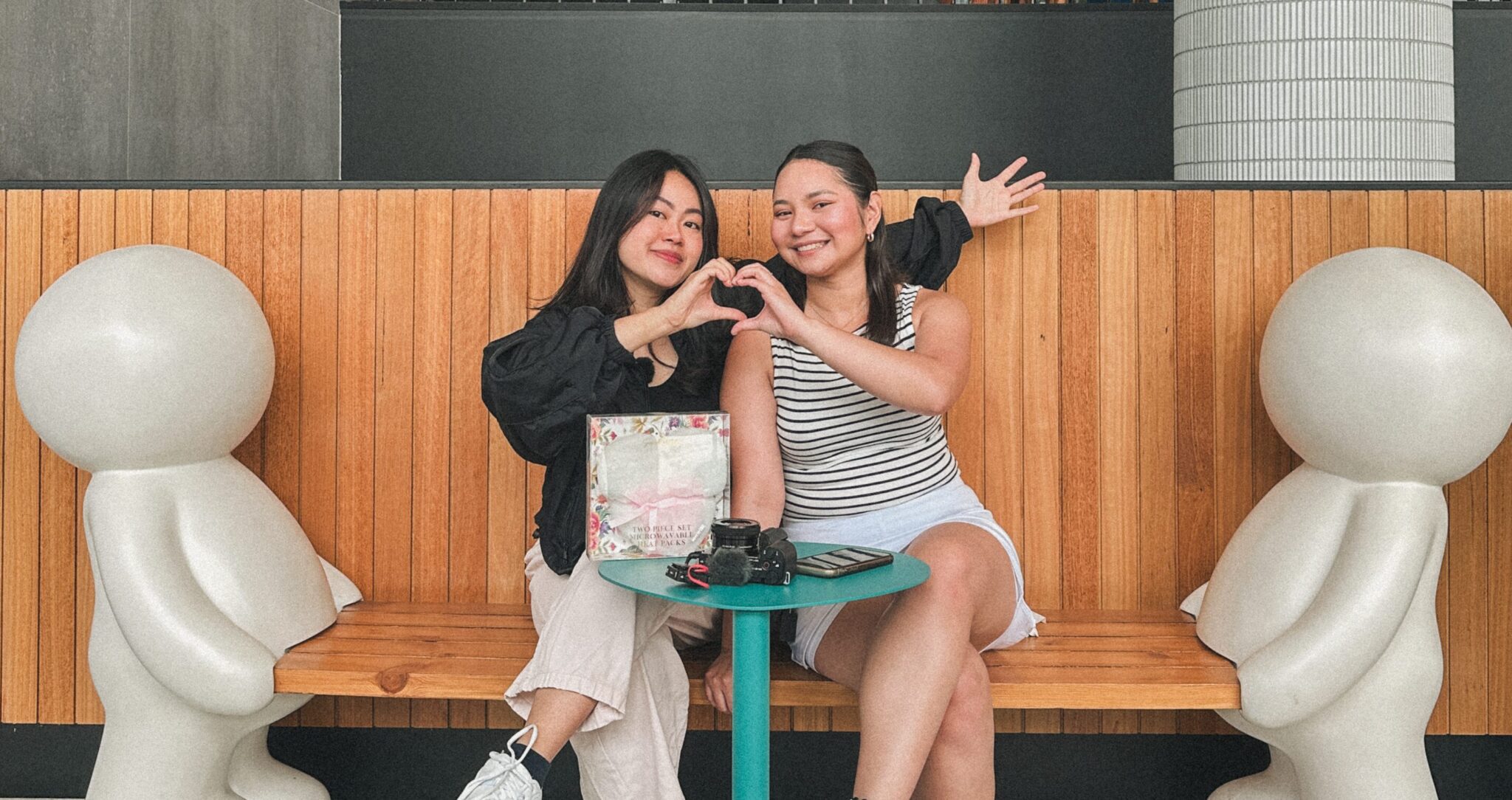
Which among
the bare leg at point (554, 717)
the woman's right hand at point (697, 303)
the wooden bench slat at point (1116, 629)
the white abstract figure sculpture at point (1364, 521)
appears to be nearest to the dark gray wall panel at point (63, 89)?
the woman's right hand at point (697, 303)

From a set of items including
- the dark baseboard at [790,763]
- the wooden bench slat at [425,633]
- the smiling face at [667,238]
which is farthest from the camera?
the dark baseboard at [790,763]

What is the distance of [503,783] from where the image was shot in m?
1.85

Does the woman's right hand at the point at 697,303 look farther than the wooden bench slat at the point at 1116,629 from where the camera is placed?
No

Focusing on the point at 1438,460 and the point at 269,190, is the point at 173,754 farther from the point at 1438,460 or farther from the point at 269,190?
the point at 1438,460

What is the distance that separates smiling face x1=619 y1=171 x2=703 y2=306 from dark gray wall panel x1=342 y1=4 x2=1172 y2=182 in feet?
8.39

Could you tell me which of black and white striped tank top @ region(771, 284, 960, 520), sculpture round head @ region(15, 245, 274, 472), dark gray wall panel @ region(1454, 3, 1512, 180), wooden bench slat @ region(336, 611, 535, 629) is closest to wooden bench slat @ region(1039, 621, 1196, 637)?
black and white striped tank top @ region(771, 284, 960, 520)

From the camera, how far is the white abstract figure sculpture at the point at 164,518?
217 cm

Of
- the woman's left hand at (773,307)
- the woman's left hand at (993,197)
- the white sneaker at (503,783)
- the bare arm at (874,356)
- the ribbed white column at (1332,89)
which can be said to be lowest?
the white sneaker at (503,783)

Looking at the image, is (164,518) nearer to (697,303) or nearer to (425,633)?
(425,633)

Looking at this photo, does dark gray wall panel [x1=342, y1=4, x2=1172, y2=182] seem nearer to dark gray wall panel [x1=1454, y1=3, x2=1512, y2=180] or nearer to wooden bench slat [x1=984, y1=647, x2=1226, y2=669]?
dark gray wall panel [x1=1454, y1=3, x2=1512, y2=180]

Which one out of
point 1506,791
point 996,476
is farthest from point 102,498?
point 1506,791

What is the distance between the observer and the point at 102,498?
224 centimetres

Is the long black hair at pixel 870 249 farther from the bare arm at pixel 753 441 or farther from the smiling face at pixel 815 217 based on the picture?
the bare arm at pixel 753 441

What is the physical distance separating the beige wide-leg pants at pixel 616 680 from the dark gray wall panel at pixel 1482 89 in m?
3.97
